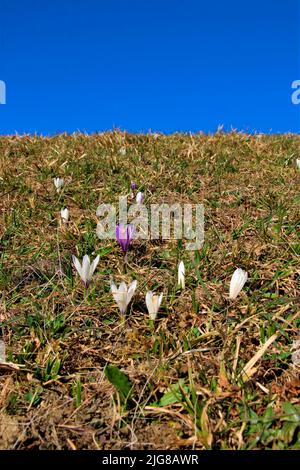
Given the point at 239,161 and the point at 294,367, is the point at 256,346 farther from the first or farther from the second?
the point at 239,161

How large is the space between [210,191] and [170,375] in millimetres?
2293

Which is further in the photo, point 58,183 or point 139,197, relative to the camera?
point 58,183

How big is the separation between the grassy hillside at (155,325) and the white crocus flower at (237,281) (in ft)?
0.29

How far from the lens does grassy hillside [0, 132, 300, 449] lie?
1822 millimetres

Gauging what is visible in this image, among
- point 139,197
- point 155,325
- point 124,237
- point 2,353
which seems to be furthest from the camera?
point 139,197

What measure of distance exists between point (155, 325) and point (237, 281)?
20.2 inches

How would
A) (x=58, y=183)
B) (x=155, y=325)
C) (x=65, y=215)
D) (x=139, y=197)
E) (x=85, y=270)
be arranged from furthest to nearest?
(x=58, y=183), (x=139, y=197), (x=65, y=215), (x=85, y=270), (x=155, y=325)

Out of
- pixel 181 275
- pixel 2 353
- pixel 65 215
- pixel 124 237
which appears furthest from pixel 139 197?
pixel 2 353

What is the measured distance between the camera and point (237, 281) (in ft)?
8.02

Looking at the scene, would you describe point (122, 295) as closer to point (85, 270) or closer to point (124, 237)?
point (85, 270)

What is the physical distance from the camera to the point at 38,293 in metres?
2.66

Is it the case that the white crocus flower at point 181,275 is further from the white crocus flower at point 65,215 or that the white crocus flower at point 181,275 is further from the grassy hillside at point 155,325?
the white crocus flower at point 65,215

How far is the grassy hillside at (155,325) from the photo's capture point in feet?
5.98

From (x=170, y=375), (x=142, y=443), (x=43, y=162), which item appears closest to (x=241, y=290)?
(x=170, y=375)
